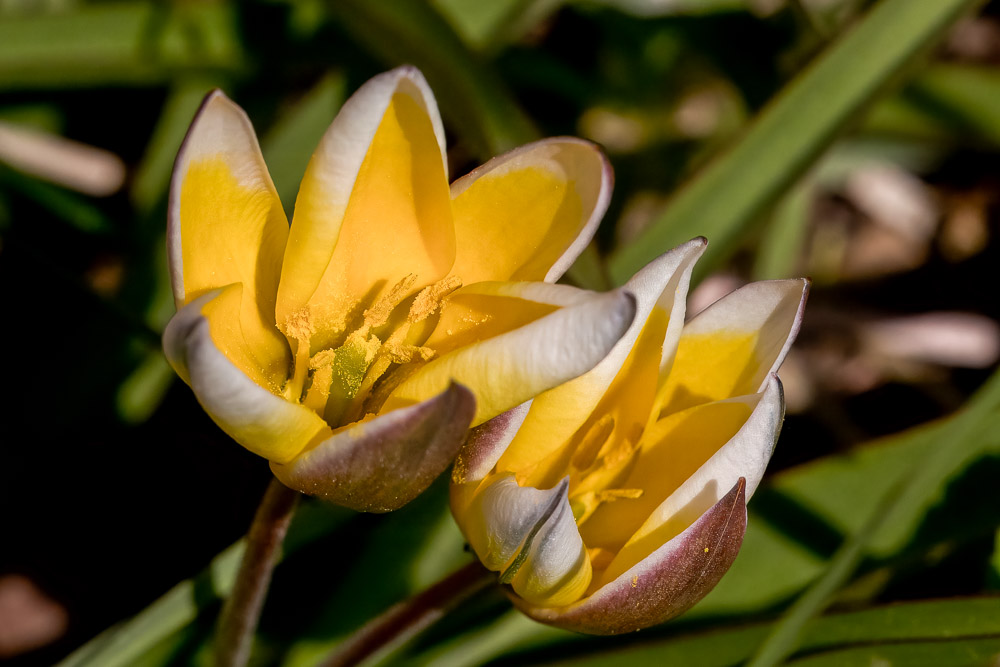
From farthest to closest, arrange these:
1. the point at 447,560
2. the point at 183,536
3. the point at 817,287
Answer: the point at 817,287
the point at 183,536
the point at 447,560

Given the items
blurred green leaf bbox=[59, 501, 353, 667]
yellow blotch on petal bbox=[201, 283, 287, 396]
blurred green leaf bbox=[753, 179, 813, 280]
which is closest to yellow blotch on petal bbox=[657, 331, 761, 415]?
yellow blotch on petal bbox=[201, 283, 287, 396]

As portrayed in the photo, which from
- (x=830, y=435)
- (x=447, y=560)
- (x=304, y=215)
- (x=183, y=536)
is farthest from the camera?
(x=830, y=435)

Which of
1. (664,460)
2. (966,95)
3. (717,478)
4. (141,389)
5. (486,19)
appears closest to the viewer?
(717,478)

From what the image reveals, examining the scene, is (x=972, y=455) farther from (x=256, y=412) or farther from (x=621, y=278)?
(x=256, y=412)

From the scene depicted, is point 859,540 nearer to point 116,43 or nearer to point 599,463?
point 599,463

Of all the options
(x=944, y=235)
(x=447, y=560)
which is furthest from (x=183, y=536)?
(x=944, y=235)

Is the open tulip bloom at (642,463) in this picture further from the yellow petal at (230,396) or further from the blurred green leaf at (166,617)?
the blurred green leaf at (166,617)

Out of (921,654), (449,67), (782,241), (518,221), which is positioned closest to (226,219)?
(518,221)
